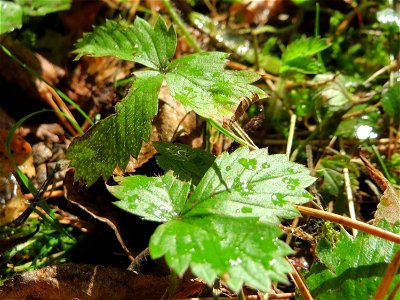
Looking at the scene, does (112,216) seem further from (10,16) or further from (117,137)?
(10,16)

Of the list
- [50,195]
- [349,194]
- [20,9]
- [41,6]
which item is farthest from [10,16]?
[349,194]

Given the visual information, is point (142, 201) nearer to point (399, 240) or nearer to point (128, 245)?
point (128, 245)

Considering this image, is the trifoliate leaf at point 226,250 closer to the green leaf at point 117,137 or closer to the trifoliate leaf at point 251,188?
the trifoliate leaf at point 251,188

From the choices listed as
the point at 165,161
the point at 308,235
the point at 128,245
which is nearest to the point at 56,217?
the point at 128,245

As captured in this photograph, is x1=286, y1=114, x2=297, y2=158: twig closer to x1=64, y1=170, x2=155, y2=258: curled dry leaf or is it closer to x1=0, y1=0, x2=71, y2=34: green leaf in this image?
x1=64, y1=170, x2=155, y2=258: curled dry leaf

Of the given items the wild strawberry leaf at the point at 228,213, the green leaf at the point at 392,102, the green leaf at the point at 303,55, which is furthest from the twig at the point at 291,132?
the wild strawberry leaf at the point at 228,213

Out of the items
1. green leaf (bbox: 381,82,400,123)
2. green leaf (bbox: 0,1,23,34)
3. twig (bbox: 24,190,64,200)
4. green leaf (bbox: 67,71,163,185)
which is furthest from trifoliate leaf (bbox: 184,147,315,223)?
green leaf (bbox: 0,1,23,34)
